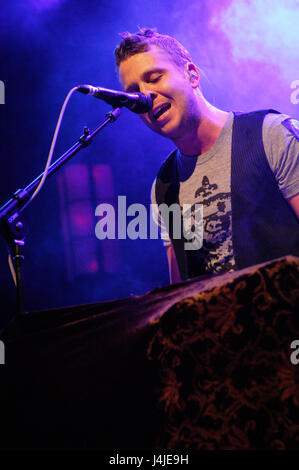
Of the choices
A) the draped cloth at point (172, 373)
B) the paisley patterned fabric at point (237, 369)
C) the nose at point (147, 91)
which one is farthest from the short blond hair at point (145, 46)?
the paisley patterned fabric at point (237, 369)

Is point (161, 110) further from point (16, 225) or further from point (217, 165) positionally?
point (16, 225)

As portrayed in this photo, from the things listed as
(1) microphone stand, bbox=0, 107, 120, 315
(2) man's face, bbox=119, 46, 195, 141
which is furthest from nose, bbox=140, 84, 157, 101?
(1) microphone stand, bbox=0, 107, 120, 315

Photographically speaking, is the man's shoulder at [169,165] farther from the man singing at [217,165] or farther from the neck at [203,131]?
the neck at [203,131]

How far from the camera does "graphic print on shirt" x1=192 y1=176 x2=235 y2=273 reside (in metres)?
1.87

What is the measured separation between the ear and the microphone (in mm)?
470

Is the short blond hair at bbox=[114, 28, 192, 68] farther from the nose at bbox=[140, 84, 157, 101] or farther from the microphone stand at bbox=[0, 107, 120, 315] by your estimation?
the microphone stand at bbox=[0, 107, 120, 315]

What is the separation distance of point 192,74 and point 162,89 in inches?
12.3

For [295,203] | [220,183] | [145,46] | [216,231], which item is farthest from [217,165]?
[145,46]

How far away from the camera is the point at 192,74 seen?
2150mm

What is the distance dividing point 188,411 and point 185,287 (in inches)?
10.8

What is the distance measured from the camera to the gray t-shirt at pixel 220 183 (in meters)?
1.74

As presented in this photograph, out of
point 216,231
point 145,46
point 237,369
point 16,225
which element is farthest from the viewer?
point 145,46
